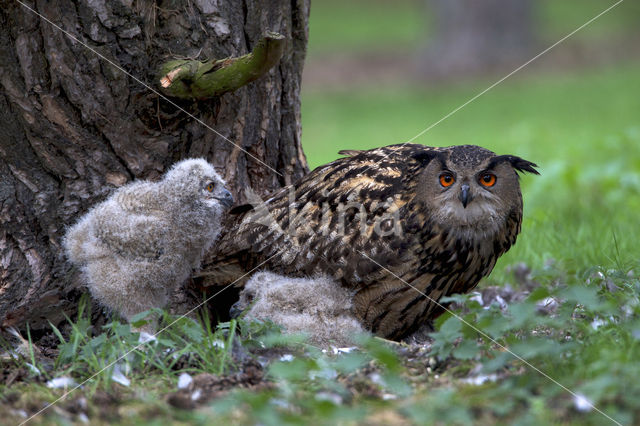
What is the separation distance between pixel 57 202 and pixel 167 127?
79 cm

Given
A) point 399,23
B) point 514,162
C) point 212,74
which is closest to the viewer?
point 212,74

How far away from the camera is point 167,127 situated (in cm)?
439

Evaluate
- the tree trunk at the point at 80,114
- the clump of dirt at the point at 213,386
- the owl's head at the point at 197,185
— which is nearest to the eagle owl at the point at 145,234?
the owl's head at the point at 197,185

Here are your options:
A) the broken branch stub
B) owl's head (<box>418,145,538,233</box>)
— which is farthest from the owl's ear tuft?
the broken branch stub

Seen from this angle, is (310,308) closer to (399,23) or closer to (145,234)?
(145,234)

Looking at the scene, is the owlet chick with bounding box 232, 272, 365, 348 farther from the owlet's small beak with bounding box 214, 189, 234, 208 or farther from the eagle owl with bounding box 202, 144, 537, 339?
the owlet's small beak with bounding box 214, 189, 234, 208

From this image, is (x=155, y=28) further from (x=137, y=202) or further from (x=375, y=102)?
(x=375, y=102)

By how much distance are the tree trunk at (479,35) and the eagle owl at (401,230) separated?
17.2 meters

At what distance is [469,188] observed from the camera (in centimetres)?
409

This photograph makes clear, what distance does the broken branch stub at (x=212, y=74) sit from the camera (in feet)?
12.8

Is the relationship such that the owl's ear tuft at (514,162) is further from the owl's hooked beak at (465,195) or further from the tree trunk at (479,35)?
the tree trunk at (479,35)

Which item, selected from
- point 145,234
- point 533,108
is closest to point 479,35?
point 533,108

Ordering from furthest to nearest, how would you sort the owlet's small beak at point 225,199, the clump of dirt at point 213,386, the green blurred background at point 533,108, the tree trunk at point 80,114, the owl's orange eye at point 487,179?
the green blurred background at point 533,108
the owlet's small beak at point 225,199
the owl's orange eye at point 487,179
the tree trunk at point 80,114
the clump of dirt at point 213,386

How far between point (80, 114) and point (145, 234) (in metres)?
0.80
